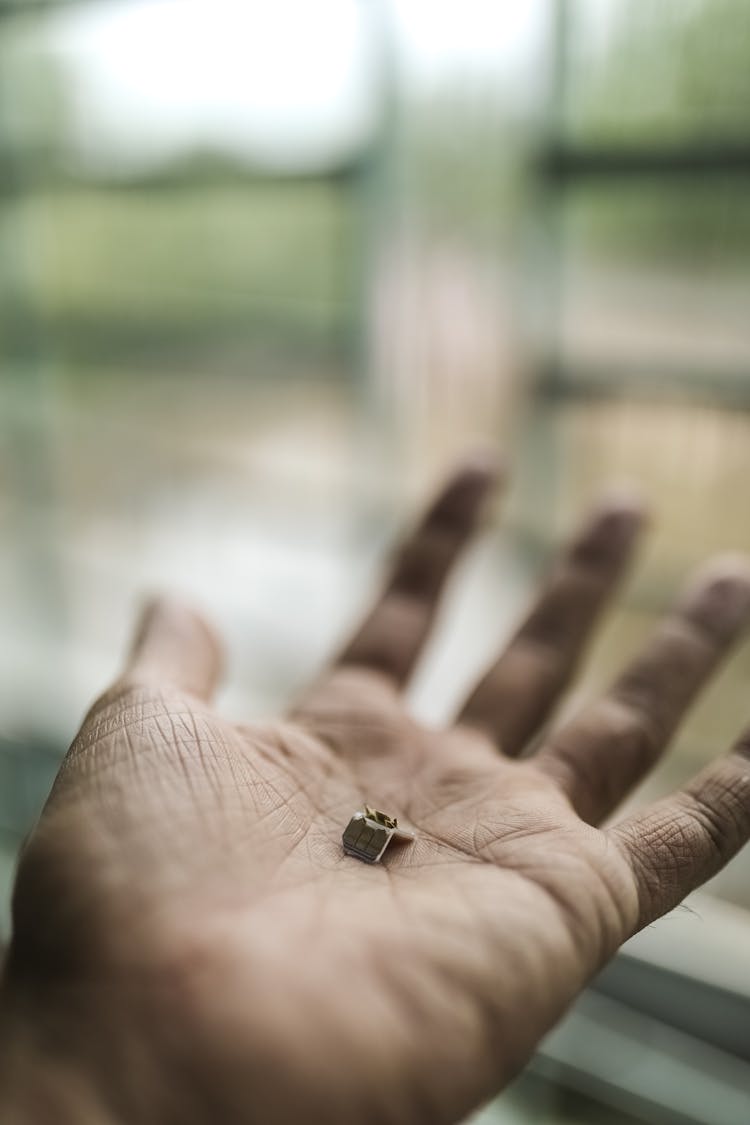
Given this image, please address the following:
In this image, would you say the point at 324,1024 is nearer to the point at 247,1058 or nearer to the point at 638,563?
the point at 247,1058

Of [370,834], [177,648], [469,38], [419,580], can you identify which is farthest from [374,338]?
[370,834]

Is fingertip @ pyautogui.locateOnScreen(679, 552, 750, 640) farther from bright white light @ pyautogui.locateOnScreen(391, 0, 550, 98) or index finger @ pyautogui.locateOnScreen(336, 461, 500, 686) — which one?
bright white light @ pyautogui.locateOnScreen(391, 0, 550, 98)

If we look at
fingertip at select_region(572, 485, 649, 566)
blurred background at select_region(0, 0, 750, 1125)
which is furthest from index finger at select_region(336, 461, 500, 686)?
blurred background at select_region(0, 0, 750, 1125)

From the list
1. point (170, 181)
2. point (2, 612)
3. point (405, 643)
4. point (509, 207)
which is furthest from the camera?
point (2, 612)

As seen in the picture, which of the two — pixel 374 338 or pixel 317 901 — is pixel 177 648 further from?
pixel 374 338

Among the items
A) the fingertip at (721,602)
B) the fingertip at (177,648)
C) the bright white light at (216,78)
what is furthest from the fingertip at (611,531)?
the bright white light at (216,78)

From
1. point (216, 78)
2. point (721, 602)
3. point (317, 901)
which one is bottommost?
point (317, 901)

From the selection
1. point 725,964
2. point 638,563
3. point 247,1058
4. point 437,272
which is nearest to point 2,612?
point 437,272
